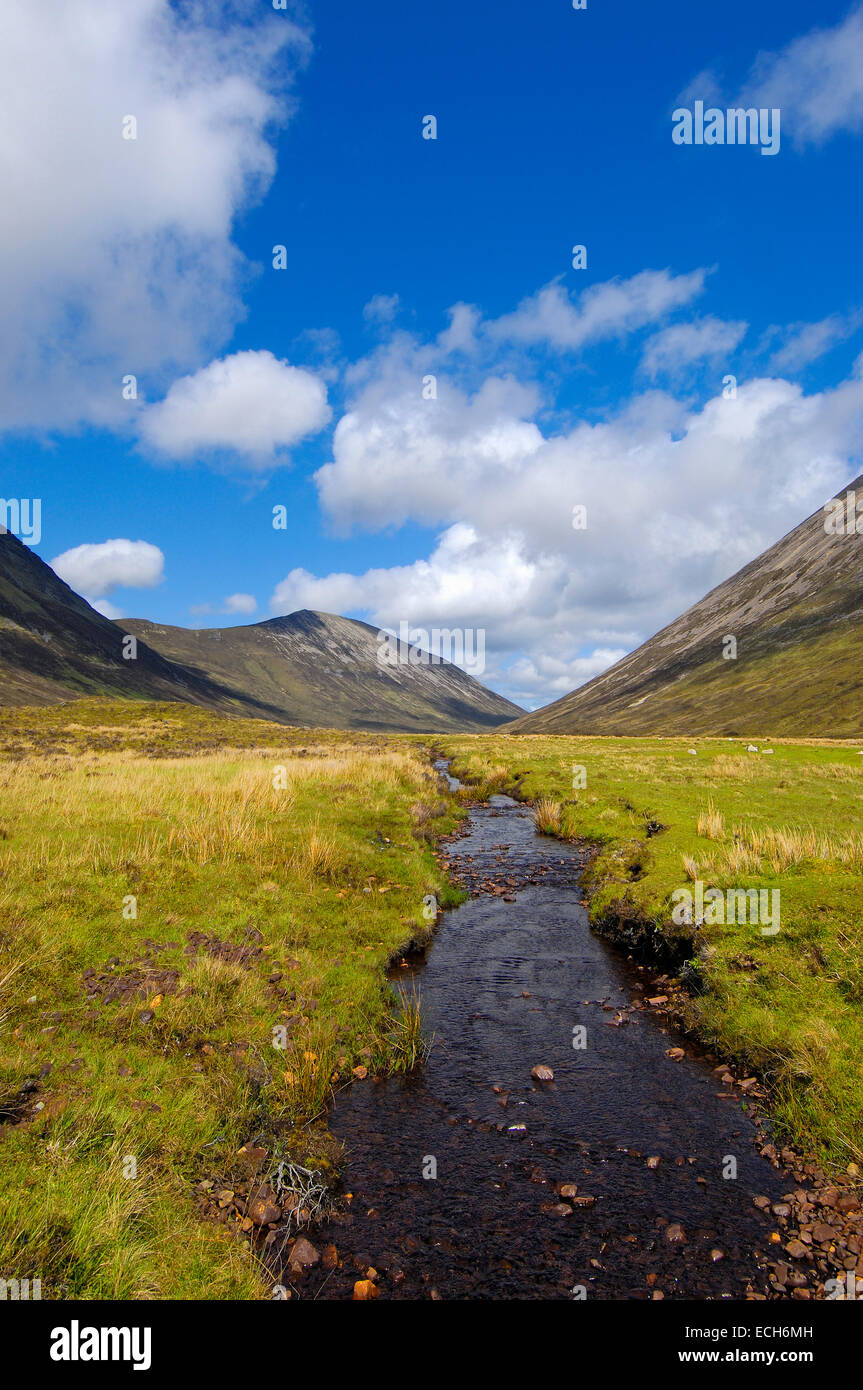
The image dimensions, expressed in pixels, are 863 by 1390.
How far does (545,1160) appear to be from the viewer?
920cm

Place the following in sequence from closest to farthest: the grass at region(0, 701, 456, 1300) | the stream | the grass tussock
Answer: the grass at region(0, 701, 456, 1300)
the stream
the grass tussock

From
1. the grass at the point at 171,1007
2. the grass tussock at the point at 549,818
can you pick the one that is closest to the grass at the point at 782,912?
the grass tussock at the point at 549,818

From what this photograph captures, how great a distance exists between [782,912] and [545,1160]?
29.1 ft

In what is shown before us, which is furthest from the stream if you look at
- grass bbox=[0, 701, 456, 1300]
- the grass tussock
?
the grass tussock

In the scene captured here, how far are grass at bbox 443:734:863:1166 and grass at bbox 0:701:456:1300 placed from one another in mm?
6385

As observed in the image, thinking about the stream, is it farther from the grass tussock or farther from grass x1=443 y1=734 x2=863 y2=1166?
the grass tussock

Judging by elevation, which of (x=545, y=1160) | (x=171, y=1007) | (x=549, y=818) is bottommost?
(x=545, y=1160)

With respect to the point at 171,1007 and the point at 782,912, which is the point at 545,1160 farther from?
the point at 782,912

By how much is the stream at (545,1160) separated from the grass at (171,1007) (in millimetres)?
960

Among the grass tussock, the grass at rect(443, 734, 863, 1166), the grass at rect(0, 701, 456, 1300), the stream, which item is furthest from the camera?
the grass tussock

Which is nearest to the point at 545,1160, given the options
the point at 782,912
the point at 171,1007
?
the point at 171,1007

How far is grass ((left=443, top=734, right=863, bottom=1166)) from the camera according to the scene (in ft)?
33.3
